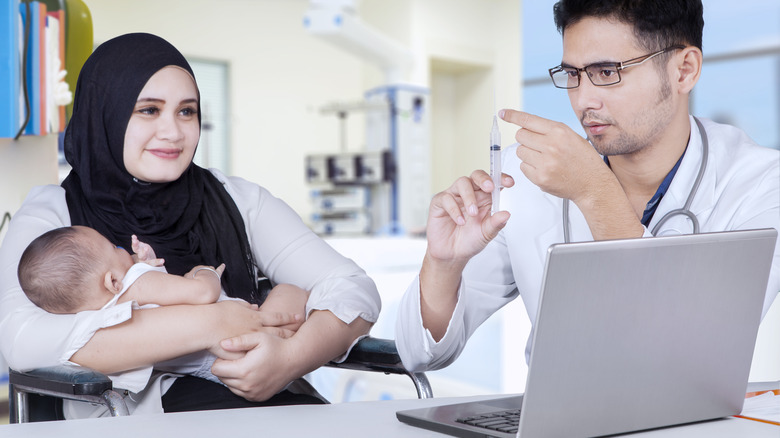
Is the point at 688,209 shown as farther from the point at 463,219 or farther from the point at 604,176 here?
the point at 463,219

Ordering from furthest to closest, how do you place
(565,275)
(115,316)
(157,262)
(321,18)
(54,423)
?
(321,18) → (157,262) → (115,316) → (54,423) → (565,275)

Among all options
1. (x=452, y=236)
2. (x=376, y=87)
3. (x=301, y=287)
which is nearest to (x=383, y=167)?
(x=376, y=87)

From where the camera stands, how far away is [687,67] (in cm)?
150

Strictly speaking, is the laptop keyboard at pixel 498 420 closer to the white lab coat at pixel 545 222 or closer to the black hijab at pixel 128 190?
the white lab coat at pixel 545 222

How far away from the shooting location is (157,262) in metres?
1.43

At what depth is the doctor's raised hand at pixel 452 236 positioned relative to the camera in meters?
1.12

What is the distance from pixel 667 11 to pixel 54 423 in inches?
48.9

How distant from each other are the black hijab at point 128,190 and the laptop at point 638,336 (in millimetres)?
851

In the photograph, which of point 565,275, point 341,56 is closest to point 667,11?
point 565,275

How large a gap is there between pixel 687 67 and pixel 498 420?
3.20 feet

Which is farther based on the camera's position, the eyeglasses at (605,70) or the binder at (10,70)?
the binder at (10,70)

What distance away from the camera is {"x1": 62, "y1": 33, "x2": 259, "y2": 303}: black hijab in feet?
5.03

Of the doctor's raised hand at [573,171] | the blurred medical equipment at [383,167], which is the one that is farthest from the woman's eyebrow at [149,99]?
the blurred medical equipment at [383,167]

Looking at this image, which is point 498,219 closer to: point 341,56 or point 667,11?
point 667,11
